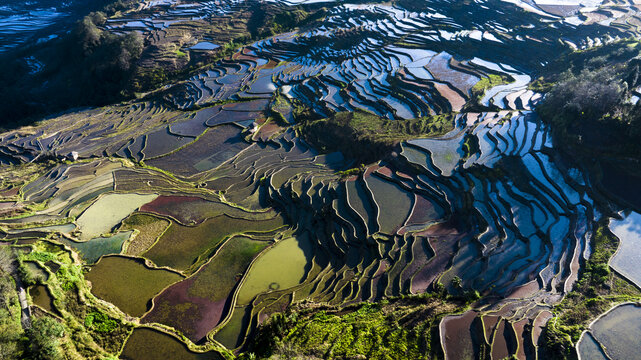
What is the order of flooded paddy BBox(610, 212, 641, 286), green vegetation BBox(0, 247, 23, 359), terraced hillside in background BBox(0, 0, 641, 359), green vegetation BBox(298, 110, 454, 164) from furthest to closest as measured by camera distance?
green vegetation BBox(298, 110, 454, 164)
flooded paddy BBox(610, 212, 641, 286)
terraced hillside in background BBox(0, 0, 641, 359)
green vegetation BBox(0, 247, 23, 359)

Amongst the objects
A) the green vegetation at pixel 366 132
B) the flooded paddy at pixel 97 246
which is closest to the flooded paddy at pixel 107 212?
the flooded paddy at pixel 97 246

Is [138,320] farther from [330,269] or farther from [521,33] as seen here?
[521,33]

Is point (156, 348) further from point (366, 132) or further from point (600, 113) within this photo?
point (600, 113)

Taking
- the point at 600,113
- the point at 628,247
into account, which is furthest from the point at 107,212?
the point at 600,113

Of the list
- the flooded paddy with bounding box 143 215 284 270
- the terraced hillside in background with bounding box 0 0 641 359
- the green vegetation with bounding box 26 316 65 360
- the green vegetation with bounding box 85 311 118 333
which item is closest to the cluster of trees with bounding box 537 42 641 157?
the terraced hillside in background with bounding box 0 0 641 359

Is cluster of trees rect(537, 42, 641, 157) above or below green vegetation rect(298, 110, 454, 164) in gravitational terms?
above

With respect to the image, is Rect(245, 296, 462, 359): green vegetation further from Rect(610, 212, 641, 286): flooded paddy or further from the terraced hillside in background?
Rect(610, 212, 641, 286): flooded paddy

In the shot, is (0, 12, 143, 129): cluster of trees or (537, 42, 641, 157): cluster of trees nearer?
(537, 42, 641, 157): cluster of trees

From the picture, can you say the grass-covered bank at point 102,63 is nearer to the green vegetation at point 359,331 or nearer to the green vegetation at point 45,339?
the green vegetation at point 45,339
